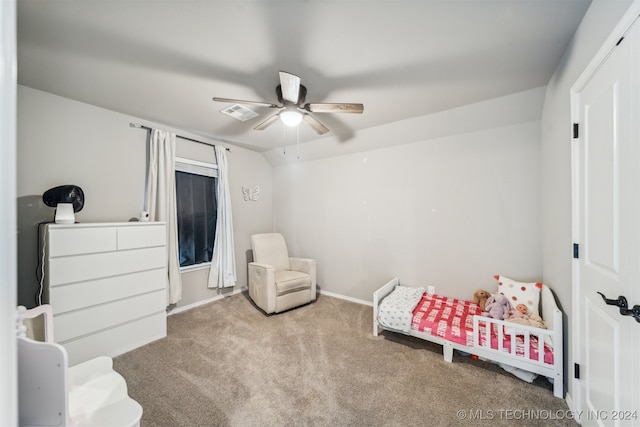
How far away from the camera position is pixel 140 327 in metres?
2.31

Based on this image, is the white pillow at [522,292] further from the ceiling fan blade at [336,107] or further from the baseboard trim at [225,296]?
the ceiling fan blade at [336,107]

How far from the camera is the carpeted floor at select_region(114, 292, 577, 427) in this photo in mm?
1517

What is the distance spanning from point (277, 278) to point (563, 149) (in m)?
3.05

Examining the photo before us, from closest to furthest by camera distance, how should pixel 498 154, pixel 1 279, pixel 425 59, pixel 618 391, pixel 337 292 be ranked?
pixel 1 279 < pixel 618 391 < pixel 425 59 < pixel 498 154 < pixel 337 292

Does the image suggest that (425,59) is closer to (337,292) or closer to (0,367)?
(0,367)

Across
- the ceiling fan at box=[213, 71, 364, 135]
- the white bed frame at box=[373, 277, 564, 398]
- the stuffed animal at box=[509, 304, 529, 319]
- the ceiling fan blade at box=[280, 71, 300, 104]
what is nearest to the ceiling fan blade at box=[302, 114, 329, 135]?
the ceiling fan at box=[213, 71, 364, 135]

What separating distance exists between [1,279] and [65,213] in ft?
7.89

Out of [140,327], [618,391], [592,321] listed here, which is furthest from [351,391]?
[140,327]

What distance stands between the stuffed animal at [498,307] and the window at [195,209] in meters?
3.53

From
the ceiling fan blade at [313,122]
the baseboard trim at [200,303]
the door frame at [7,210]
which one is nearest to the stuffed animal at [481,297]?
the ceiling fan blade at [313,122]

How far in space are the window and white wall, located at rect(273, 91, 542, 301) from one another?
54.8 inches

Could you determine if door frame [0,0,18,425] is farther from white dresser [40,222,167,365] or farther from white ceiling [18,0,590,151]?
white dresser [40,222,167,365]

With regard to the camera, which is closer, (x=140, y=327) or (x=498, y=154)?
(x=140, y=327)

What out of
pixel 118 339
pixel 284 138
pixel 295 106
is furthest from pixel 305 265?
pixel 295 106
